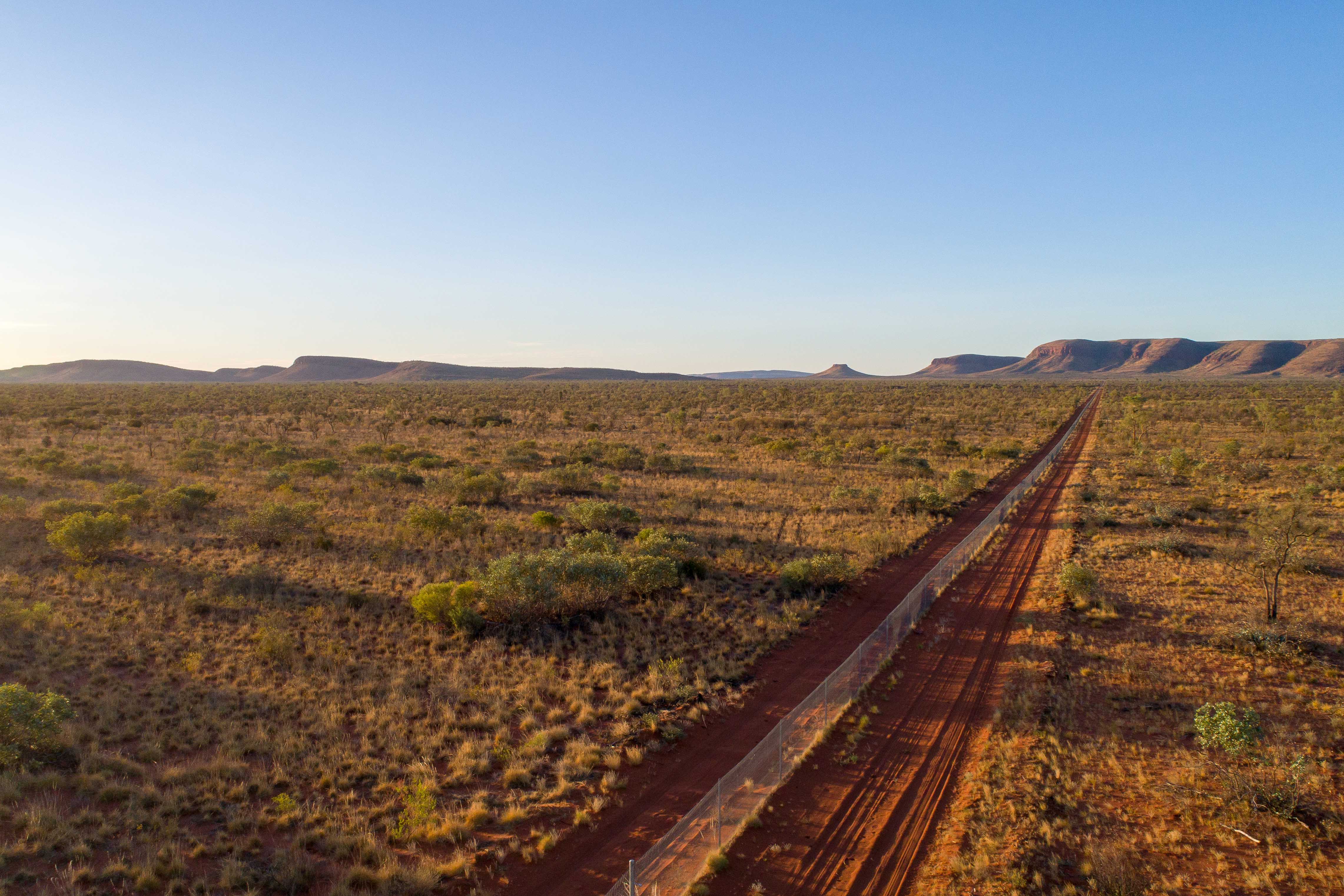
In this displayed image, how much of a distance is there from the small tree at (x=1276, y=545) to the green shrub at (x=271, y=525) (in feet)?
88.2

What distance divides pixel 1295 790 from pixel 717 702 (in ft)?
27.3

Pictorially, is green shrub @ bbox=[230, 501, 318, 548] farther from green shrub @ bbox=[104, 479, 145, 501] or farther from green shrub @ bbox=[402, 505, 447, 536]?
green shrub @ bbox=[104, 479, 145, 501]

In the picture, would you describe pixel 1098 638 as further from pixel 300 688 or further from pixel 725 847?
pixel 300 688

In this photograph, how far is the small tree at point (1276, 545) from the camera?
1536 centimetres

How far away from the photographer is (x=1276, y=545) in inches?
623

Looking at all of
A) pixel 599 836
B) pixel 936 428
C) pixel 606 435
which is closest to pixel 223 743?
pixel 599 836

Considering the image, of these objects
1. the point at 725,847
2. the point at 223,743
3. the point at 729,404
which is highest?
the point at 729,404

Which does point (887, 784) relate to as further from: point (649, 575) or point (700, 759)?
point (649, 575)

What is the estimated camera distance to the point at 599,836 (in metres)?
8.27

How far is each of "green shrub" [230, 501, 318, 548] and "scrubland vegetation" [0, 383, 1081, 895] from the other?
110mm

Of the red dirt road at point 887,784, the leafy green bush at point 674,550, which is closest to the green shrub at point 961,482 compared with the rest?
the red dirt road at point 887,784

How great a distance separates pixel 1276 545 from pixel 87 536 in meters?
31.2

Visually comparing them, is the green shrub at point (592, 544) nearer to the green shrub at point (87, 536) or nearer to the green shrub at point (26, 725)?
the green shrub at point (26, 725)

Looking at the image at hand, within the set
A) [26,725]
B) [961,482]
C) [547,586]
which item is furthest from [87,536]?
[961,482]
